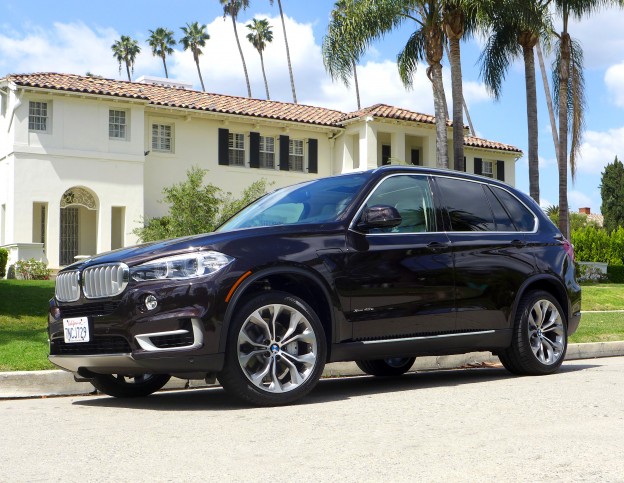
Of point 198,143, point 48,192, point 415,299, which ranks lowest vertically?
point 415,299

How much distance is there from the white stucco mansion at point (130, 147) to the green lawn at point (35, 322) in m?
8.21

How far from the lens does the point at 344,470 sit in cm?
438

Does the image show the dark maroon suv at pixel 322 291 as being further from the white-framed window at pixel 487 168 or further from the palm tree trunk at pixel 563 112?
the white-framed window at pixel 487 168

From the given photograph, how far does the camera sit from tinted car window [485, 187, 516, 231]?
841 centimetres

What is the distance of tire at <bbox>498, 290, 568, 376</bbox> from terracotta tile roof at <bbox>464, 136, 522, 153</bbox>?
3295 centimetres

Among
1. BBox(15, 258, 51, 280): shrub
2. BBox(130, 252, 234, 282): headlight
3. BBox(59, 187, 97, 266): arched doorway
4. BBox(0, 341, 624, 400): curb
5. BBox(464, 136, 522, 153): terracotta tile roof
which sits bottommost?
BBox(0, 341, 624, 400): curb

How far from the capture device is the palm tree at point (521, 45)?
29.1 metres

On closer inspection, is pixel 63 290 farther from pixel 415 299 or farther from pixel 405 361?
pixel 405 361

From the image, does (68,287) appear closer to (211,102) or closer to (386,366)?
(386,366)

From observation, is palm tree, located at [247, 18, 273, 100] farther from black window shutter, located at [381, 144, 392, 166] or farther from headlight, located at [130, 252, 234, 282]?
headlight, located at [130, 252, 234, 282]

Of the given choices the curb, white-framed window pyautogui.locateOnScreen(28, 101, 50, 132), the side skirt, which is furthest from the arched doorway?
the side skirt

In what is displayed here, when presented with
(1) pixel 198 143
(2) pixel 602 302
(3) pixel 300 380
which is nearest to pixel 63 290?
(3) pixel 300 380

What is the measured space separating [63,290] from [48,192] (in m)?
Answer: 25.0

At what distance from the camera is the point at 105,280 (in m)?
6.48
